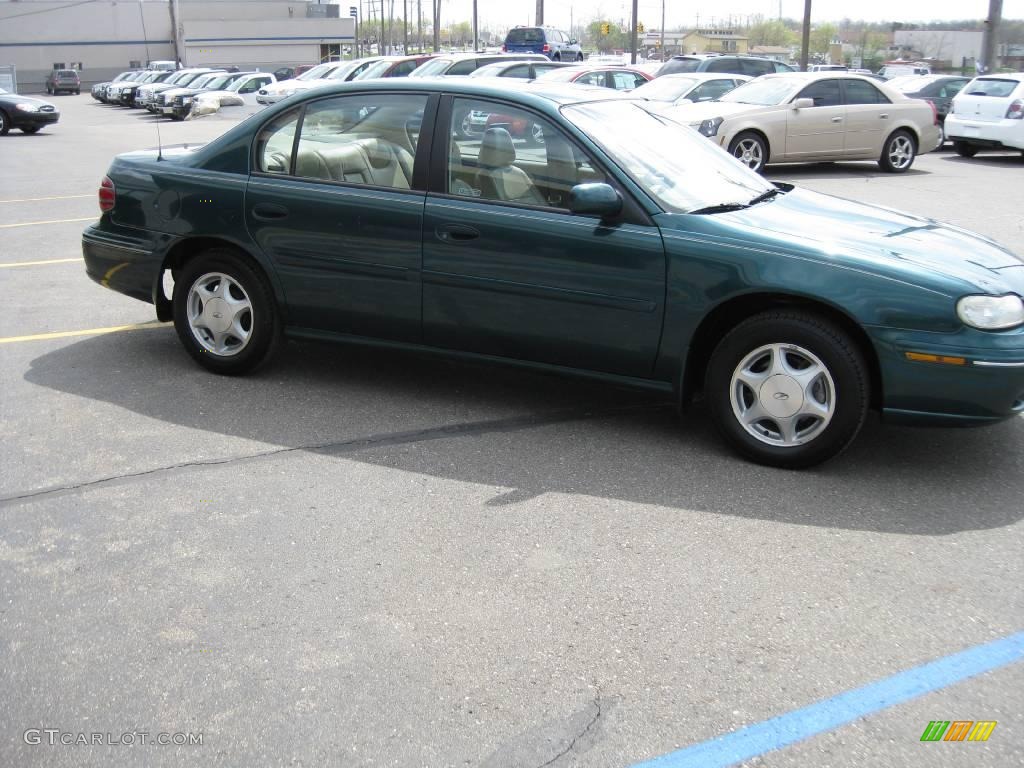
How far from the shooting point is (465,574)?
151 inches

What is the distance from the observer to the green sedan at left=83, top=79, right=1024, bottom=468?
14.9 feet

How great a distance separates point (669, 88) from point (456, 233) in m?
15.1

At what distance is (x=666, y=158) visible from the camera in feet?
17.7

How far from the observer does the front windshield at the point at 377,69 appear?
26.1 metres

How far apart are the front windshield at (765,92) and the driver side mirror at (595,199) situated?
12770mm

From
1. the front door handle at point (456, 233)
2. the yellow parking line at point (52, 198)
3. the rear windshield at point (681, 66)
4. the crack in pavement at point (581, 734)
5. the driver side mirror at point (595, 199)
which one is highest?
the rear windshield at point (681, 66)

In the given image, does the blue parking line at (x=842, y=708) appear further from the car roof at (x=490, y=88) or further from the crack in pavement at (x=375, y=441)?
the car roof at (x=490, y=88)

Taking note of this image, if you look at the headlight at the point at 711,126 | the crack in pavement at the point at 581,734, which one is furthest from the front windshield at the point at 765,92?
the crack in pavement at the point at 581,734

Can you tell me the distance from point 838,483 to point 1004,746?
1856mm

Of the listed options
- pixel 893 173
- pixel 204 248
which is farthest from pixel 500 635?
pixel 893 173

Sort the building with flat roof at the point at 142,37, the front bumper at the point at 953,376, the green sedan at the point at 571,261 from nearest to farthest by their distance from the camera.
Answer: the front bumper at the point at 953,376 < the green sedan at the point at 571,261 < the building with flat roof at the point at 142,37

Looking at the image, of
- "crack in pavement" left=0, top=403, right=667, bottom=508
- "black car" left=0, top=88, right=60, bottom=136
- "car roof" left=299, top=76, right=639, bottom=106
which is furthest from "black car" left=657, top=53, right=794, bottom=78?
"crack in pavement" left=0, top=403, right=667, bottom=508

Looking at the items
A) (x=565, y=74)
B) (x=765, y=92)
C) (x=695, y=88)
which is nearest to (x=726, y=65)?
(x=565, y=74)

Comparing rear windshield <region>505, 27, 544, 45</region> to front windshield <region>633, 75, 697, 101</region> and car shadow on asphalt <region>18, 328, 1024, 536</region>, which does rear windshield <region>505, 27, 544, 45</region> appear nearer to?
front windshield <region>633, 75, 697, 101</region>
